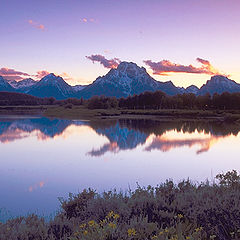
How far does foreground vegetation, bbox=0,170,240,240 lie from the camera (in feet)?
22.0

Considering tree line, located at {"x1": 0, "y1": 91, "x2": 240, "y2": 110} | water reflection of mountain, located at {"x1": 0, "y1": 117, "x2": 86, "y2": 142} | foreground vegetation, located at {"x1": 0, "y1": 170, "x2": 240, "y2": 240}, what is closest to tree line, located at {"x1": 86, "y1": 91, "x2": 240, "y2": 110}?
tree line, located at {"x1": 0, "y1": 91, "x2": 240, "y2": 110}

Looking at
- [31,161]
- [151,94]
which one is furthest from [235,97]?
[31,161]

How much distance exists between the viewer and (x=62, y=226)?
26.1 ft

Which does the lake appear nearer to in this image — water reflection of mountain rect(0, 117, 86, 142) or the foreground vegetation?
the foreground vegetation

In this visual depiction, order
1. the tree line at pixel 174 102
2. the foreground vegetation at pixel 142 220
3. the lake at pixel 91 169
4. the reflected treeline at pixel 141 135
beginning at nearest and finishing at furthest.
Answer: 1. the foreground vegetation at pixel 142 220
2. the lake at pixel 91 169
3. the reflected treeline at pixel 141 135
4. the tree line at pixel 174 102

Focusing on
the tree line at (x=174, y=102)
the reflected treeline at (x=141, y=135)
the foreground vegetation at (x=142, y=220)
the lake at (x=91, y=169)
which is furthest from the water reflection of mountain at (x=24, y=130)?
the tree line at (x=174, y=102)

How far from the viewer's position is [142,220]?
7957 mm

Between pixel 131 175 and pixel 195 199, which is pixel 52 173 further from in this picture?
pixel 195 199

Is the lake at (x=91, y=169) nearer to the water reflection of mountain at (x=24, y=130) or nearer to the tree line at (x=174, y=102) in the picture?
the water reflection of mountain at (x=24, y=130)

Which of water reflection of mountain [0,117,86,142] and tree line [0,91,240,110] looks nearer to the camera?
water reflection of mountain [0,117,86,142]

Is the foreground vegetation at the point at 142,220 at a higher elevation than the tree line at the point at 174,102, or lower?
lower

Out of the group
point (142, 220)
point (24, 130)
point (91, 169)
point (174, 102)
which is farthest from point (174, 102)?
point (142, 220)

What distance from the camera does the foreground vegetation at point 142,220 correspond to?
671cm

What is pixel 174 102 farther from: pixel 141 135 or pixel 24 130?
pixel 141 135
